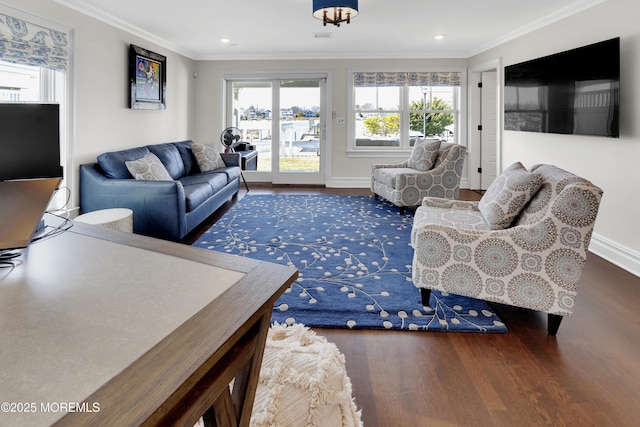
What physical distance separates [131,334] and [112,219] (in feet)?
8.93

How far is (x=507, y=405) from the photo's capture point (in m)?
1.58

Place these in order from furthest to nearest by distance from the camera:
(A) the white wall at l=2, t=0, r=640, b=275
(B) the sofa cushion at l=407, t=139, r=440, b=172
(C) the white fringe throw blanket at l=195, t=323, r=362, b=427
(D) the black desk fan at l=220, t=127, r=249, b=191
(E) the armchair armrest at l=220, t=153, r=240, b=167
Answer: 1. (D) the black desk fan at l=220, t=127, r=249, b=191
2. (E) the armchair armrest at l=220, t=153, r=240, b=167
3. (B) the sofa cushion at l=407, t=139, r=440, b=172
4. (A) the white wall at l=2, t=0, r=640, b=275
5. (C) the white fringe throw blanket at l=195, t=323, r=362, b=427

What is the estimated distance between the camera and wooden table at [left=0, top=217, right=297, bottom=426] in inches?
19.7

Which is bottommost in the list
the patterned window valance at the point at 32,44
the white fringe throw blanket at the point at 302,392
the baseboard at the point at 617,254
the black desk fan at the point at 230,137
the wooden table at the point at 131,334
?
the white fringe throw blanket at the point at 302,392

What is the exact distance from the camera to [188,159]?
18.4 feet

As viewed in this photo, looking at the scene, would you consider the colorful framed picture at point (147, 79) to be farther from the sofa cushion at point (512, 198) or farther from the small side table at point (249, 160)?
the sofa cushion at point (512, 198)

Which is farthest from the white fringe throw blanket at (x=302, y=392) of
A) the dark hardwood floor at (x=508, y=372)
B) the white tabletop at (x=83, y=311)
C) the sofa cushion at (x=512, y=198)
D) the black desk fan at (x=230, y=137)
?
the black desk fan at (x=230, y=137)

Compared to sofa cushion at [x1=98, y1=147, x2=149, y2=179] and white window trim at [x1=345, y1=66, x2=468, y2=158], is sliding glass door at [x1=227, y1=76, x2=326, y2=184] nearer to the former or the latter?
white window trim at [x1=345, y1=66, x2=468, y2=158]

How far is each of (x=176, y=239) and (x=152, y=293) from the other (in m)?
2.93

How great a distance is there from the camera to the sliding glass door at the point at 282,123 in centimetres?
707

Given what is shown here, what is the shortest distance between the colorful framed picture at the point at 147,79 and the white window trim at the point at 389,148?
3071 millimetres

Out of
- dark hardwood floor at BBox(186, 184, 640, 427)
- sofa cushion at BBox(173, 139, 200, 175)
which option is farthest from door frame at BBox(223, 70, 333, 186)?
dark hardwood floor at BBox(186, 184, 640, 427)

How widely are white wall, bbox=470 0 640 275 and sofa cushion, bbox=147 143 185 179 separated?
4.63m

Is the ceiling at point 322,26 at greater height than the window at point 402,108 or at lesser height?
greater
